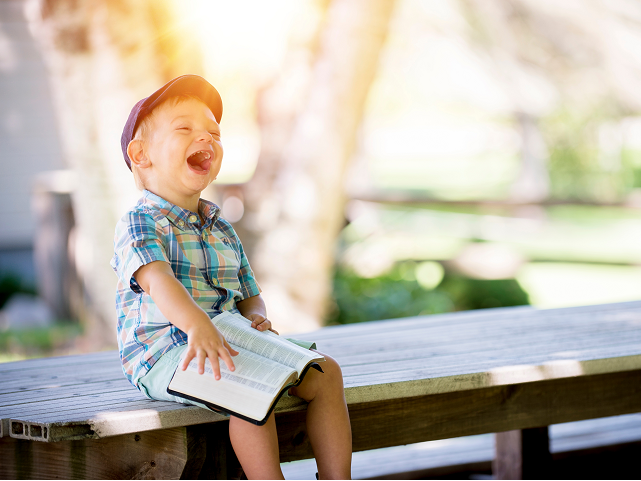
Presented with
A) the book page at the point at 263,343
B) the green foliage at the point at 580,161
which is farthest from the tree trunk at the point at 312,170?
the green foliage at the point at 580,161

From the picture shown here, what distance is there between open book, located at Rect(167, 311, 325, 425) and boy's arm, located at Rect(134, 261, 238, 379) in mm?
51

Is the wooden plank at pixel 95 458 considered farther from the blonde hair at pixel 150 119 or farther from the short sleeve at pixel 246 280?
the blonde hair at pixel 150 119

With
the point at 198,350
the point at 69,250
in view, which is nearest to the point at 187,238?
the point at 198,350

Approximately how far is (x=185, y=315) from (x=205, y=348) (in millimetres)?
94

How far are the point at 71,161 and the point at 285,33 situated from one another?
80.5 inches

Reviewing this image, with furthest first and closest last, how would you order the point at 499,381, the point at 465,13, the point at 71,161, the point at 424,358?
the point at 465,13
the point at 71,161
the point at 424,358
the point at 499,381

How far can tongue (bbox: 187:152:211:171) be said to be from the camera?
6.19 feet

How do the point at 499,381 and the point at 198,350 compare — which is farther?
the point at 499,381

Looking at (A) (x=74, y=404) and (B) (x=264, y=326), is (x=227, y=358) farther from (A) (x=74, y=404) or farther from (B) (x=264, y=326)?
(A) (x=74, y=404)

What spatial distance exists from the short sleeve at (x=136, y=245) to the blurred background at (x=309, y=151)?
2.72 m

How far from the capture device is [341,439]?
5.74ft

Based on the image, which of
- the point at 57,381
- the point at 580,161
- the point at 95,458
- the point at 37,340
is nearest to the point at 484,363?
the point at 95,458

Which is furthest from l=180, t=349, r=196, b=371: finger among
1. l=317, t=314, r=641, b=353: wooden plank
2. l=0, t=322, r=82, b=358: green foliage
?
l=0, t=322, r=82, b=358: green foliage

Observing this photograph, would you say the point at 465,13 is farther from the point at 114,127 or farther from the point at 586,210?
the point at 586,210
